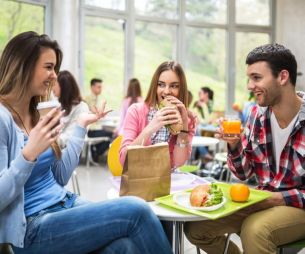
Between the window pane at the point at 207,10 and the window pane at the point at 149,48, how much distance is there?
62 cm

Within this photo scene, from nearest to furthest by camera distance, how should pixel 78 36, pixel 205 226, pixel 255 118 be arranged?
1. pixel 205 226
2. pixel 255 118
3. pixel 78 36

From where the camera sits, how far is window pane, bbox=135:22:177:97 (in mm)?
8594

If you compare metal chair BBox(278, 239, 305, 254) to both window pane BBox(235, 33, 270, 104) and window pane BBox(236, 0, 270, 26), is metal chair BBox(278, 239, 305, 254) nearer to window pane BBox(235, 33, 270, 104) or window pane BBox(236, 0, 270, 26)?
window pane BBox(235, 33, 270, 104)

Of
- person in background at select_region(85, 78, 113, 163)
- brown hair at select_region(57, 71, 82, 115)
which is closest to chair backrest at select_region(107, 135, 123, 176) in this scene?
brown hair at select_region(57, 71, 82, 115)

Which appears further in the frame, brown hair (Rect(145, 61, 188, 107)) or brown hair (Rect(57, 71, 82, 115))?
brown hair (Rect(57, 71, 82, 115))

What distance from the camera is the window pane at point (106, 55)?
26.2ft

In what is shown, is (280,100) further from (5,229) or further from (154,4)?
(154,4)

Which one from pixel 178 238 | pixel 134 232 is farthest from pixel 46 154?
pixel 178 238

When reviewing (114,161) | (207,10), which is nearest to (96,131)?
(207,10)

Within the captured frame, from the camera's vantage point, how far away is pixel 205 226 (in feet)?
→ 6.70

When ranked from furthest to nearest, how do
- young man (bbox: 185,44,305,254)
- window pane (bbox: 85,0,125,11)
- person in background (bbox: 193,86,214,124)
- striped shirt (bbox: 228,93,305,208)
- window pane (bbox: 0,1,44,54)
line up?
window pane (bbox: 85,0,125,11), person in background (bbox: 193,86,214,124), window pane (bbox: 0,1,44,54), striped shirt (bbox: 228,93,305,208), young man (bbox: 185,44,305,254)

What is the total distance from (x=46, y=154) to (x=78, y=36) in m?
6.39

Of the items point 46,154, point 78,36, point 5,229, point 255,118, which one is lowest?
point 5,229

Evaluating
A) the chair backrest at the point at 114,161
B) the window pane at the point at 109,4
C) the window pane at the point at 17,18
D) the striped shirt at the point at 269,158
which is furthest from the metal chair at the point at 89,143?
the striped shirt at the point at 269,158
